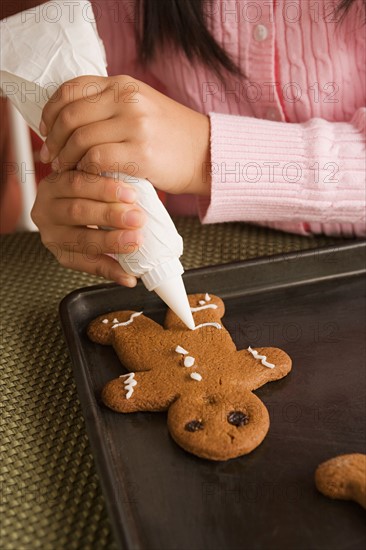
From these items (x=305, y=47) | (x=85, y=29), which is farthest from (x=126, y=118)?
(x=305, y=47)

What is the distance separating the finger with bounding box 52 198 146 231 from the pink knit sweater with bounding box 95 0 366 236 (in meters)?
0.14

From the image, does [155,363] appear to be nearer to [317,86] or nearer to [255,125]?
[255,125]

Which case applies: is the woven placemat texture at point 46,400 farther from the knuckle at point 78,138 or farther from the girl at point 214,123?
the knuckle at point 78,138

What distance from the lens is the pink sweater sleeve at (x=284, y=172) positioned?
0.66m

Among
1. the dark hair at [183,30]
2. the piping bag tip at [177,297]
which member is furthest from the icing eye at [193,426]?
the dark hair at [183,30]

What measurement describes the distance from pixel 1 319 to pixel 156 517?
0.29 metres

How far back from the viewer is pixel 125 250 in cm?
54

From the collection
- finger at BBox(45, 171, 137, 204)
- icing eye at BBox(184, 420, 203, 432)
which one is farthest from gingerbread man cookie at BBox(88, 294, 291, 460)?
finger at BBox(45, 171, 137, 204)

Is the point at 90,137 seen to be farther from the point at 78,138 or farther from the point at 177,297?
the point at 177,297

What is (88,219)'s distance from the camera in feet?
1.91

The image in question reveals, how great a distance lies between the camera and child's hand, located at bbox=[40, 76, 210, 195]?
1.81 feet

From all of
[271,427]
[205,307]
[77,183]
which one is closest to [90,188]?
[77,183]

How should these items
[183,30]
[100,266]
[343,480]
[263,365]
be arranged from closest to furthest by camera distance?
[343,480]
[263,365]
[100,266]
[183,30]

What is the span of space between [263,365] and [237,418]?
0.06 m
